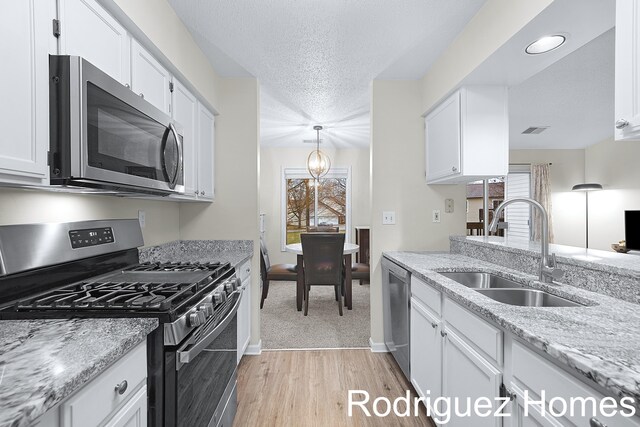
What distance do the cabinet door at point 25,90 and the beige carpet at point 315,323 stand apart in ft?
7.85

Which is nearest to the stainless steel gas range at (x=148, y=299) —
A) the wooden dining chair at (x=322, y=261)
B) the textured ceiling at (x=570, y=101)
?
the wooden dining chair at (x=322, y=261)

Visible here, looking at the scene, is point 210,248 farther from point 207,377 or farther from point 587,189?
point 587,189

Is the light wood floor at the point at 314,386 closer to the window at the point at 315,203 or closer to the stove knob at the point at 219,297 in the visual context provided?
the stove knob at the point at 219,297

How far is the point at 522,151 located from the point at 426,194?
4.23 metres

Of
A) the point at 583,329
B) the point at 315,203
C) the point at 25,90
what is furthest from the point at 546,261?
the point at 315,203

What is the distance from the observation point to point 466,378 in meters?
1.36

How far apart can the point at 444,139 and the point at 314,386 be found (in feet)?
6.91

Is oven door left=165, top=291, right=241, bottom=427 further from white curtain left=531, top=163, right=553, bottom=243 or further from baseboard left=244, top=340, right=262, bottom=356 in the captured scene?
white curtain left=531, top=163, right=553, bottom=243

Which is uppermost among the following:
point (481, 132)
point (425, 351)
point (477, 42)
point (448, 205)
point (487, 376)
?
point (477, 42)

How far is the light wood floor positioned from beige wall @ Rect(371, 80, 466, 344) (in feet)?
1.44

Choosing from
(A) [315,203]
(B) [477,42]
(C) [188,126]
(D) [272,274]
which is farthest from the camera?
(A) [315,203]

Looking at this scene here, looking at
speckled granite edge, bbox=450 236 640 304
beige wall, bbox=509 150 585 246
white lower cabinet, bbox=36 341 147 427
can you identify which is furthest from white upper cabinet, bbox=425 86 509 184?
beige wall, bbox=509 150 585 246

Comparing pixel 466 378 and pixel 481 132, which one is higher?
pixel 481 132

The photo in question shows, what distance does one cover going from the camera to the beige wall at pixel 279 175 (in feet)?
19.5
